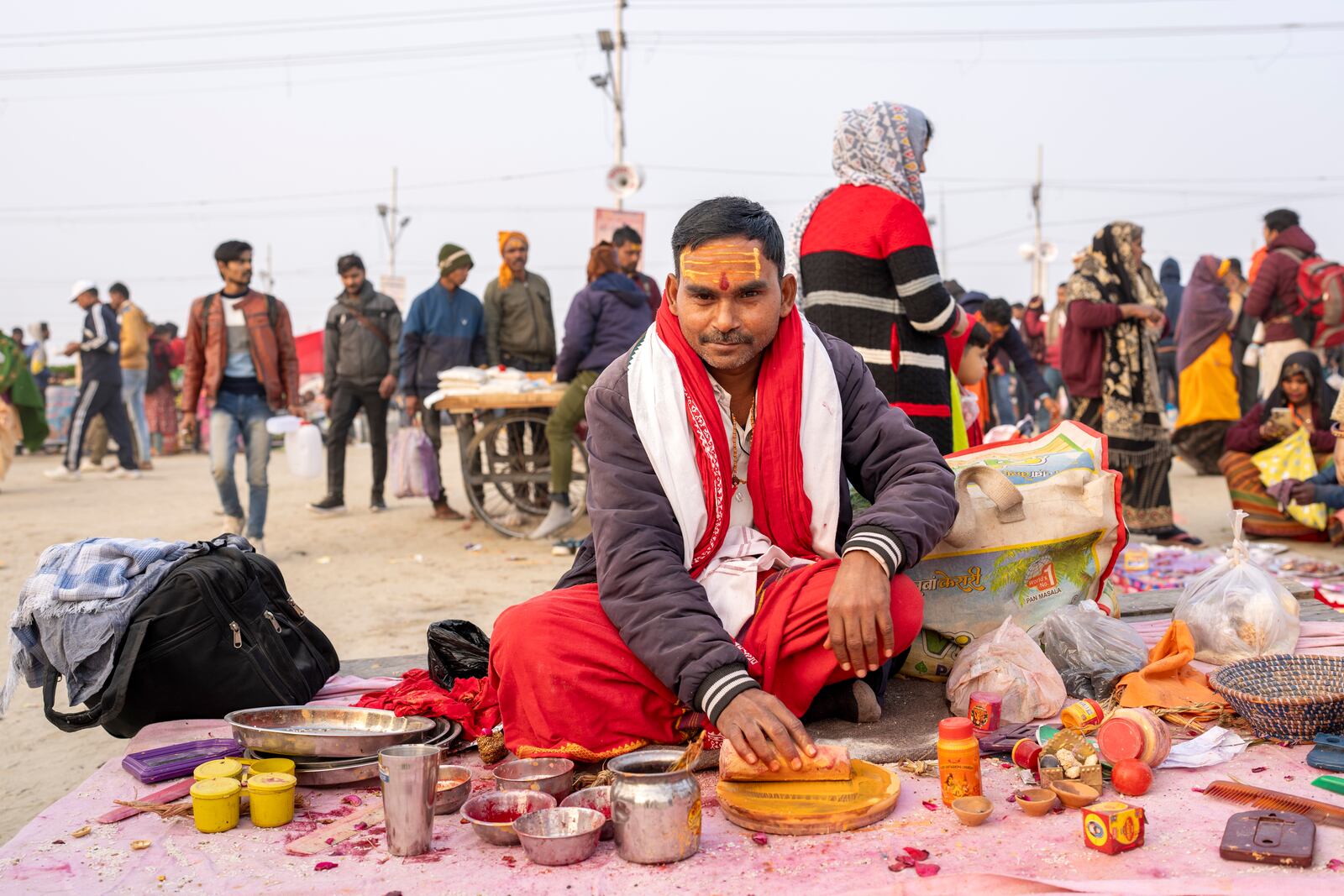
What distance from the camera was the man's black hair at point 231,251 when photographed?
6.97 m

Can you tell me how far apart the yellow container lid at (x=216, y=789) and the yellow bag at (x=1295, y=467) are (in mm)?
6537

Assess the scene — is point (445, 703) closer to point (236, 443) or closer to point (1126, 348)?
point (236, 443)

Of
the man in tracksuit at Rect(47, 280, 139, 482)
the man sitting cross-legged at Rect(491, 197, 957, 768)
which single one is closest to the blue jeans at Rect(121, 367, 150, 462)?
the man in tracksuit at Rect(47, 280, 139, 482)

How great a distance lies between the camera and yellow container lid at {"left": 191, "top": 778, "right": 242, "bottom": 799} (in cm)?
253

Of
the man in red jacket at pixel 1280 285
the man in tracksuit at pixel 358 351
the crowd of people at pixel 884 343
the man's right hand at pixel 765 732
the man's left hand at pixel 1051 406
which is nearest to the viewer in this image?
the man's right hand at pixel 765 732

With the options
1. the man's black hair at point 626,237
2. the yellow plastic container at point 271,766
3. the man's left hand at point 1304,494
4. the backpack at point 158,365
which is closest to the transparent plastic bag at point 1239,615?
the yellow plastic container at point 271,766

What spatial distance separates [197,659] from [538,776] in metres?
1.28

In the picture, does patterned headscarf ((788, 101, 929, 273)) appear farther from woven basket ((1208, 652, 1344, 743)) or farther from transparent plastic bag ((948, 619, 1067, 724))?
woven basket ((1208, 652, 1344, 743))

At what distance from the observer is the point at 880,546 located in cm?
277

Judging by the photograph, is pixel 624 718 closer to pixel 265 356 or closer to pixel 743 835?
pixel 743 835

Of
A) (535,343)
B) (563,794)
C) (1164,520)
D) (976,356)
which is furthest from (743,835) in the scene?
(535,343)

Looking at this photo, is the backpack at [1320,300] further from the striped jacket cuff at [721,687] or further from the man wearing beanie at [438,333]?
the striped jacket cuff at [721,687]

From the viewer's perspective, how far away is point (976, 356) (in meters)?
5.69

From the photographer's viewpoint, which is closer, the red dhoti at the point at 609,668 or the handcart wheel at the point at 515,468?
the red dhoti at the point at 609,668
